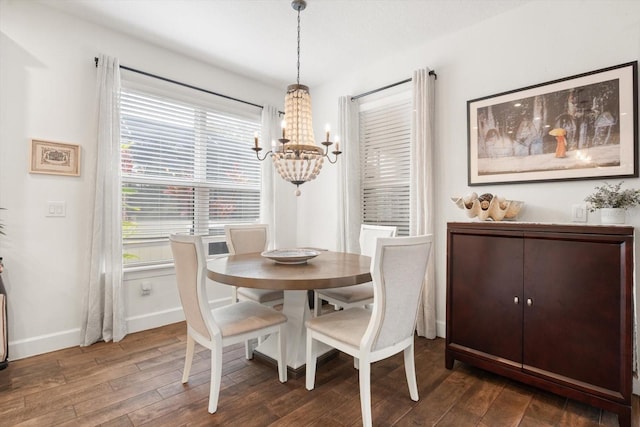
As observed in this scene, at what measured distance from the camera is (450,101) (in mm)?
2885

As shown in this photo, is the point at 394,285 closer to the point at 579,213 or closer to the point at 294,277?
the point at 294,277

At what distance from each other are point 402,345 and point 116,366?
2046mm

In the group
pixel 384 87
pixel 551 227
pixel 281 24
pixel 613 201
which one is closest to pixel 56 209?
pixel 281 24

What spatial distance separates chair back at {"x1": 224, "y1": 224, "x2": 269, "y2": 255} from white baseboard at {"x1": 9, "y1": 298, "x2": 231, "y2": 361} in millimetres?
989

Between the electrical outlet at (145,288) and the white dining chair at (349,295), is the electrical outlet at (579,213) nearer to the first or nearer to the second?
the white dining chair at (349,295)

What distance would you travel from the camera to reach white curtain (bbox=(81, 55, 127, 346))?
2.66 meters

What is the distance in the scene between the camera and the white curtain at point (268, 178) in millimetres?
3916

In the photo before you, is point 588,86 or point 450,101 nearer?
point 588,86

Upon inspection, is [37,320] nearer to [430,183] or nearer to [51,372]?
[51,372]

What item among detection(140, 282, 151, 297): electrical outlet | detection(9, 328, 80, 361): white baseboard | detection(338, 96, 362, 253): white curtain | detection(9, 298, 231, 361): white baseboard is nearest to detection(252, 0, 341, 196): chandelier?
detection(338, 96, 362, 253): white curtain

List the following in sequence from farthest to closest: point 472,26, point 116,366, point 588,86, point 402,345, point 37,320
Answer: point 472,26
point 37,320
point 116,366
point 588,86
point 402,345

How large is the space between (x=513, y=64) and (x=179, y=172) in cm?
321

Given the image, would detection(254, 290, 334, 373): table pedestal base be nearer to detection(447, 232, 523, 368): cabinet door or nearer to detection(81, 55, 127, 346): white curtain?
detection(447, 232, 523, 368): cabinet door

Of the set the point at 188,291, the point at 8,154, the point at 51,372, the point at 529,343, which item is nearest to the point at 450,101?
the point at 529,343
